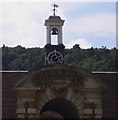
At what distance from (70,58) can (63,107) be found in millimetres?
41097

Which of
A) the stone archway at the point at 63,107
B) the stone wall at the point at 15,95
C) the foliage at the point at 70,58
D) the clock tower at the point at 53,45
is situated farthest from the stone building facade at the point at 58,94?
the foliage at the point at 70,58

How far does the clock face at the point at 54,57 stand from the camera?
3020cm

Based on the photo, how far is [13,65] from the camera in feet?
190

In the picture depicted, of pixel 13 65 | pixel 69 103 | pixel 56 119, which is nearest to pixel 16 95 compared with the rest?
pixel 69 103

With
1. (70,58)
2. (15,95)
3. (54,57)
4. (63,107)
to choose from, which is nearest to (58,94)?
(15,95)

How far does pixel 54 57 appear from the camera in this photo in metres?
30.4

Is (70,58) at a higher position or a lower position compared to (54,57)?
higher

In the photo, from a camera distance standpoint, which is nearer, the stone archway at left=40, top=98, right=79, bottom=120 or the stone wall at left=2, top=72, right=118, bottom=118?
the stone wall at left=2, top=72, right=118, bottom=118

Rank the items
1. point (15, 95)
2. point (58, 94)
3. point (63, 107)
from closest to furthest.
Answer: point (58, 94), point (15, 95), point (63, 107)

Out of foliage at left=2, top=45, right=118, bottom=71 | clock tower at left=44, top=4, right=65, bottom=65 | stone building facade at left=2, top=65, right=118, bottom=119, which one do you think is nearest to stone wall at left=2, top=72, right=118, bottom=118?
stone building facade at left=2, top=65, right=118, bottom=119

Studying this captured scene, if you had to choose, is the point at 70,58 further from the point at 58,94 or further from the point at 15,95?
the point at 58,94

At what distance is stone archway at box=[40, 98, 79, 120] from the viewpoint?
22500mm

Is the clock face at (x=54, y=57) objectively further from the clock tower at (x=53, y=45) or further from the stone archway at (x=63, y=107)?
the stone archway at (x=63, y=107)

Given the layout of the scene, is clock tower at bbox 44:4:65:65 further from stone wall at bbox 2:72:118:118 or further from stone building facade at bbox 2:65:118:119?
stone building facade at bbox 2:65:118:119
